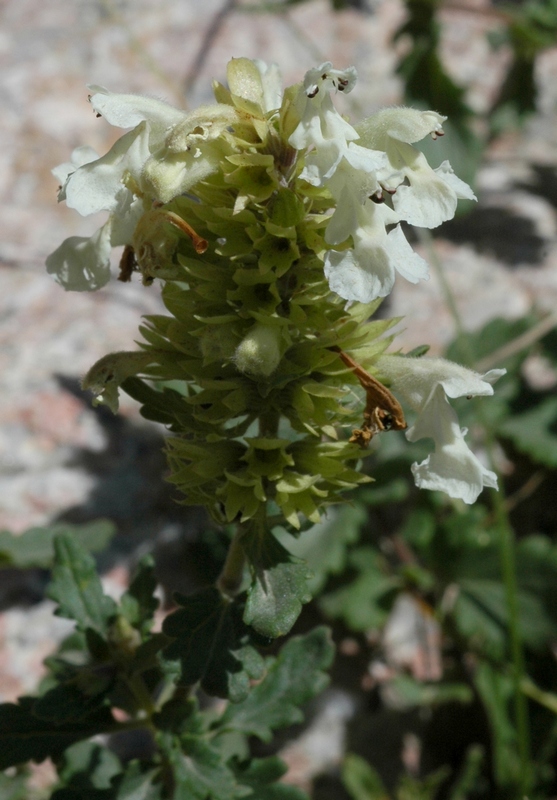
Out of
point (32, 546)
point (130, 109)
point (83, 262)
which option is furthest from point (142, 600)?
point (130, 109)

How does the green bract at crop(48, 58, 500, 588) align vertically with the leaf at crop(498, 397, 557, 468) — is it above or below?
above

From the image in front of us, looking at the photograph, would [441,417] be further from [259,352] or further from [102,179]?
[102,179]

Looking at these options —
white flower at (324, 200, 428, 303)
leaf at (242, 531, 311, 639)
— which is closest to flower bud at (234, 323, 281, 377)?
white flower at (324, 200, 428, 303)

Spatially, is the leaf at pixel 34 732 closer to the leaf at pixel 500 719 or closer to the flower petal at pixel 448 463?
the flower petal at pixel 448 463

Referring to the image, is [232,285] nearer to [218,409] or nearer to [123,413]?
[218,409]

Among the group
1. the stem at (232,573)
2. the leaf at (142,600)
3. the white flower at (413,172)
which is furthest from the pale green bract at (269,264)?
the leaf at (142,600)

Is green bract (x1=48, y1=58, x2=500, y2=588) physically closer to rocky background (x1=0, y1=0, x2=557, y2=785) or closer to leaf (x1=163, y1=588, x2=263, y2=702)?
leaf (x1=163, y1=588, x2=263, y2=702)

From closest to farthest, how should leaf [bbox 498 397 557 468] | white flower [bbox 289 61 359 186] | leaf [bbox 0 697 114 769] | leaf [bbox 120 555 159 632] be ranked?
white flower [bbox 289 61 359 186] → leaf [bbox 0 697 114 769] → leaf [bbox 120 555 159 632] → leaf [bbox 498 397 557 468]

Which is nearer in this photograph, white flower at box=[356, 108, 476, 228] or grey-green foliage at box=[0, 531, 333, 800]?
white flower at box=[356, 108, 476, 228]

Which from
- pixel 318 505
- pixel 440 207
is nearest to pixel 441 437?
pixel 318 505
